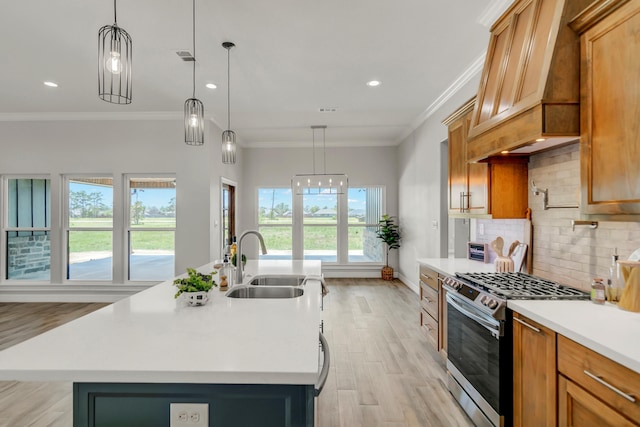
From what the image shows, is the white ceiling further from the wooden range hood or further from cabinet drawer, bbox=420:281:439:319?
cabinet drawer, bbox=420:281:439:319

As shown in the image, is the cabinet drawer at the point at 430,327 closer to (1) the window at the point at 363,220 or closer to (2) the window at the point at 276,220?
(1) the window at the point at 363,220

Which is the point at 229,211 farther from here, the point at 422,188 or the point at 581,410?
the point at 581,410

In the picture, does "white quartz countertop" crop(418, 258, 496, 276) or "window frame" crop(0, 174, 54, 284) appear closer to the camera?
"white quartz countertop" crop(418, 258, 496, 276)

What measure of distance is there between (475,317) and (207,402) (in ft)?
5.53

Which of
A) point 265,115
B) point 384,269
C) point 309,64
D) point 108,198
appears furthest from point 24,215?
point 384,269

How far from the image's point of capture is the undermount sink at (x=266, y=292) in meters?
2.27

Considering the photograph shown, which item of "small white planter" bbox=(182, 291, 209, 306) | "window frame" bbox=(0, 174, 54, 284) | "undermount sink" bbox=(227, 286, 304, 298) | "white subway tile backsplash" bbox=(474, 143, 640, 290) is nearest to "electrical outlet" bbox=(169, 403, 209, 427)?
"small white planter" bbox=(182, 291, 209, 306)

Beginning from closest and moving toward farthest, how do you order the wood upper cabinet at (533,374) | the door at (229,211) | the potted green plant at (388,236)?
the wood upper cabinet at (533,374) → the door at (229,211) → the potted green plant at (388,236)

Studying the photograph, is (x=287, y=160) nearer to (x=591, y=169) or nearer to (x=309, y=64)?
(x=309, y=64)

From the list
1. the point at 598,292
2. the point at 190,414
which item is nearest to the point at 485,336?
the point at 598,292

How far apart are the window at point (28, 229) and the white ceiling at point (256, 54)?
44.5 inches

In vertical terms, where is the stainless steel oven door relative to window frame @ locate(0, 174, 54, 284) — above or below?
below

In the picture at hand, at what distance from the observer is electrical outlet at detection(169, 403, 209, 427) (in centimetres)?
110

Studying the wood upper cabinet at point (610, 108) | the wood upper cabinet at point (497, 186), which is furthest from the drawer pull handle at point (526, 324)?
the wood upper cabinet at point (497, 186)
